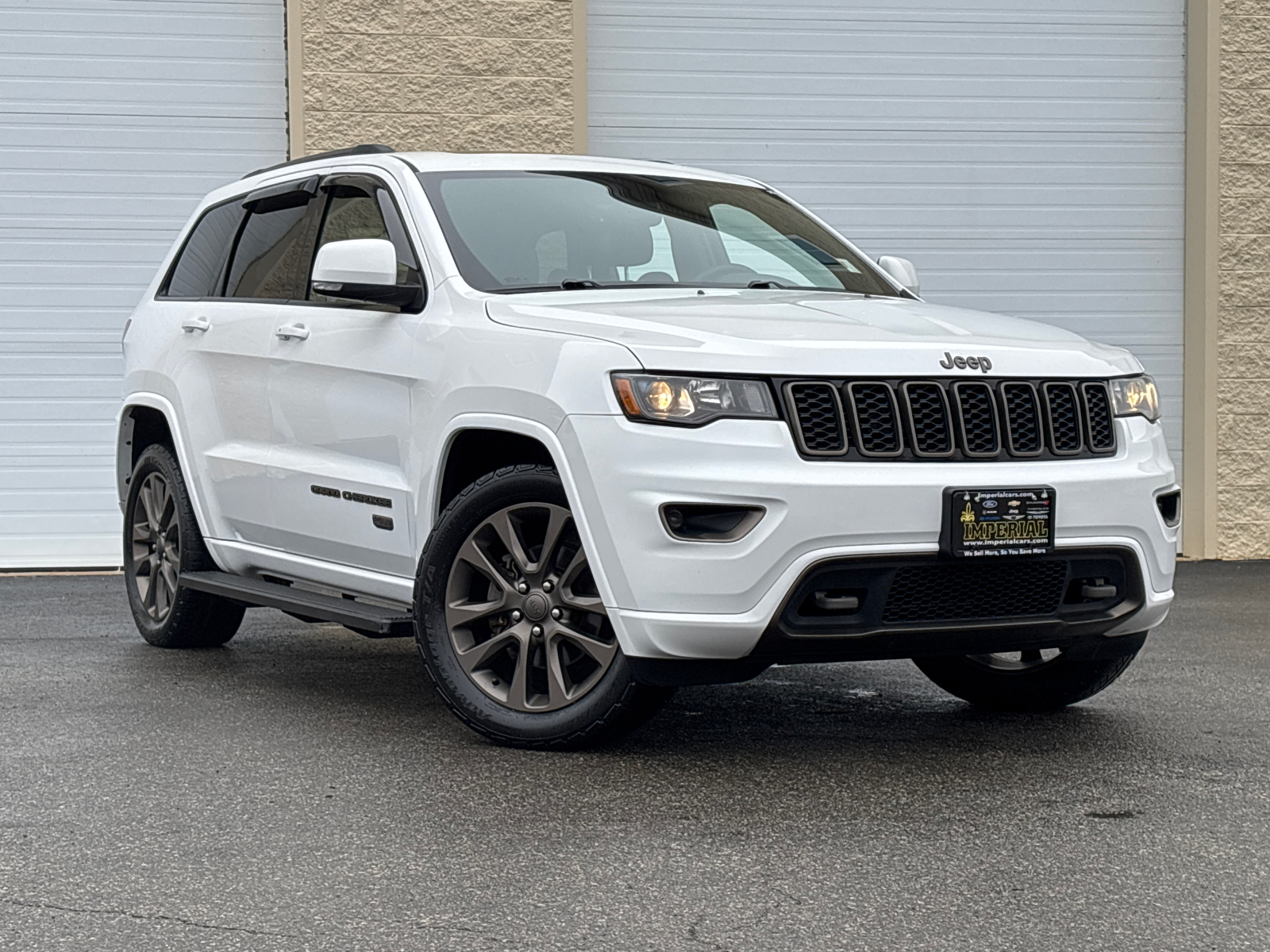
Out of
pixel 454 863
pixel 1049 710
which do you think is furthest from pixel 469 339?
pixel 1049 710

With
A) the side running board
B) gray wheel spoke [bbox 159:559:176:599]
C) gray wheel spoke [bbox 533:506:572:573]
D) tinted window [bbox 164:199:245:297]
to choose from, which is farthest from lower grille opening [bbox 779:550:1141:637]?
gray wheel spoke [bbox 159:559:176:599]

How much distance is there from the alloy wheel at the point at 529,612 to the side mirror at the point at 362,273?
2.89 feet

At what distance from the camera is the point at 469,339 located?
17.5 feet

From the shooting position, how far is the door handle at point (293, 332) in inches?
243

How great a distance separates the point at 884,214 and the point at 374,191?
6.73 meters

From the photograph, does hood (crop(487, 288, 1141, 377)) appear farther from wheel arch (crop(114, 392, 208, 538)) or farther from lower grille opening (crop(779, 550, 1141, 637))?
wheel arch (crop(114, 392, 208, 538))

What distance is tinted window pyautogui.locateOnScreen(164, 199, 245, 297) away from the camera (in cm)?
724

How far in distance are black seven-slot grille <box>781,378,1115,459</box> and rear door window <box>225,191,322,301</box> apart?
2437mm

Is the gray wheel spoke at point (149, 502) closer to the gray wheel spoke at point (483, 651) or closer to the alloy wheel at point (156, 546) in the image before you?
the alloy wheel at point (156, 546)

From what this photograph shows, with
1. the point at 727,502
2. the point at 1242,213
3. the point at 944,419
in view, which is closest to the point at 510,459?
the point at 727,502

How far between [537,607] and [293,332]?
1654 millimetres

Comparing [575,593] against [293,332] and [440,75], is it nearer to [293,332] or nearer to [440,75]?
[293,332]

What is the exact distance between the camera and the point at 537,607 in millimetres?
5141

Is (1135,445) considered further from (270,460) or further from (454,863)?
(270,460)
